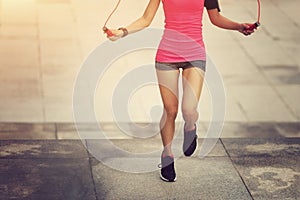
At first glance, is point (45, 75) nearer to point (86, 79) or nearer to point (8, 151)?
point (86, 79)

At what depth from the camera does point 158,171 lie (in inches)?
370

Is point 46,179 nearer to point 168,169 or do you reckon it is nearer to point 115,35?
point 168,169

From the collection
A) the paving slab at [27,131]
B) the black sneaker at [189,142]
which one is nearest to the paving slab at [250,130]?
the black sneaker at [189,142]

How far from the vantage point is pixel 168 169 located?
905cm

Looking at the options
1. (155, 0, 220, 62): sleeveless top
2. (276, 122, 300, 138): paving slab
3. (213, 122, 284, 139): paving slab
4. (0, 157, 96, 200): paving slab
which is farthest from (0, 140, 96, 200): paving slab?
(276, 122, 300, 138): paving slab

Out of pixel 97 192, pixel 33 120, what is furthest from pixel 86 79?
pixel 97 192

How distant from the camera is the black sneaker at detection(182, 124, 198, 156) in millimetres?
9109

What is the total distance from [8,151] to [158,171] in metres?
1.72

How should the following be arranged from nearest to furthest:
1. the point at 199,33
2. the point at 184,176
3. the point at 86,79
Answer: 1. the point at 199,33
2. the point at 184,176
3. the point at 86,79

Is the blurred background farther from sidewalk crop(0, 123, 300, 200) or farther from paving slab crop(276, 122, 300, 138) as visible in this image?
sidewalk crop(0, 123, 300, 200)

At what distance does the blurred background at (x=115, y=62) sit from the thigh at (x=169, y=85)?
6.92ft

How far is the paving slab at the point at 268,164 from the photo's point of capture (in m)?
9.01

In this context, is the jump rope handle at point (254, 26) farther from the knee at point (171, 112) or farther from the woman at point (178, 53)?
the knee at point (171, 112)

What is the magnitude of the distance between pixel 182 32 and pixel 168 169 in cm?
153
